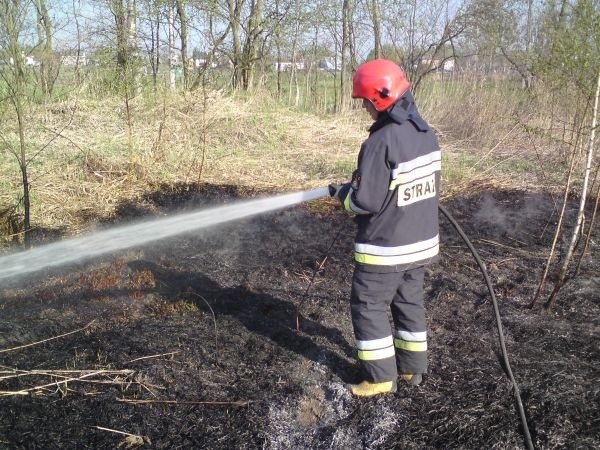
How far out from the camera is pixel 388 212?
9.43 feet

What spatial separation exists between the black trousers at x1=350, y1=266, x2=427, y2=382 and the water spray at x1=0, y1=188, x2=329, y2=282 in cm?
202

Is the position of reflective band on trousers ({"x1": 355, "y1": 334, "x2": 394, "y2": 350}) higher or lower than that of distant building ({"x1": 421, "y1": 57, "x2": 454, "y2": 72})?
lower

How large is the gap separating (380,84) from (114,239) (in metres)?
4.46

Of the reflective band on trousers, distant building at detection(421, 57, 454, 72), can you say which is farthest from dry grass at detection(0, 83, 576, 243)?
the reflective band on trousers

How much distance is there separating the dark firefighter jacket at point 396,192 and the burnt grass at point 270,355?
914 mm

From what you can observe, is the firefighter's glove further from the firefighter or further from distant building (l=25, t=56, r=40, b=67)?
distant building (l=25, t=56, r=40, b=67)

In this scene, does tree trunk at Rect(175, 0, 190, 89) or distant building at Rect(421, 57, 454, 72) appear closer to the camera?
tree trunk at Rect(175, 0, 190, 89)

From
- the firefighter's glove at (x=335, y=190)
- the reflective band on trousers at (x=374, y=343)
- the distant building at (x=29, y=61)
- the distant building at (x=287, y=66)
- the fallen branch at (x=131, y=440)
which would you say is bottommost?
the fallen branch at (x=131, y=440)

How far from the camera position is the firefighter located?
9.11ft

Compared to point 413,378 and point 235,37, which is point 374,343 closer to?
point 413,378

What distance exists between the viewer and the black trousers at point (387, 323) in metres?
2.99

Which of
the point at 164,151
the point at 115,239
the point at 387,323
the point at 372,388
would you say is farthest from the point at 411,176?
the point at 164,151

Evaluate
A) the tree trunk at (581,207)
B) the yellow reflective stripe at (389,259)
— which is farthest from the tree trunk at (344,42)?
the yellow reflective stripe at (389,259)

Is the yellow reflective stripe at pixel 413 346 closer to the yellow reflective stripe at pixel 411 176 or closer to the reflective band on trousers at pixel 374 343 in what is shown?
the reflective band on trousers at pixel 374 343
